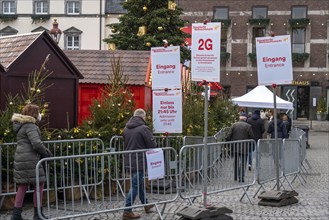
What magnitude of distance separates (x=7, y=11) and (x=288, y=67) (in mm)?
44953

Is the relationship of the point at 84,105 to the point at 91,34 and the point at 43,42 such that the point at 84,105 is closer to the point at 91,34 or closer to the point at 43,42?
the point at 43,42

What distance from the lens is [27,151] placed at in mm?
8734

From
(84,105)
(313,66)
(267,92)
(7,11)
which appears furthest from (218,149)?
(7,11)

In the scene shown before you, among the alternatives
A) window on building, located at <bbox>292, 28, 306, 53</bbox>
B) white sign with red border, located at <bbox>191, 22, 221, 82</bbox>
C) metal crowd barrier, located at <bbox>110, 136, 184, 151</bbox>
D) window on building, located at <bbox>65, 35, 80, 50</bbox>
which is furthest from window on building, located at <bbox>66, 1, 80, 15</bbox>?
white sign with red border, located at <bbox>191, 22, 221, 82</bbox>

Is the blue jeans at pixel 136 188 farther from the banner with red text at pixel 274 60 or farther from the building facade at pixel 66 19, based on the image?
the building facade at pixel 66 19

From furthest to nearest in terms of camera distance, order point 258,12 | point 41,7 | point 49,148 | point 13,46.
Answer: point 41,7 < point 258,12 < point 13,46 < point 49,148

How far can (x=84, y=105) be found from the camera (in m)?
16.7

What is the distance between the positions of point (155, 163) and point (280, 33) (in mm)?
42495

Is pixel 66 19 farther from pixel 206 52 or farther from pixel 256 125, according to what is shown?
pixel 206 52

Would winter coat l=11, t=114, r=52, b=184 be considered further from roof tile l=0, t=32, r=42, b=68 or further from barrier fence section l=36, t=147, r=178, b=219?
roof tile l=0, t=32, r=42, b=68

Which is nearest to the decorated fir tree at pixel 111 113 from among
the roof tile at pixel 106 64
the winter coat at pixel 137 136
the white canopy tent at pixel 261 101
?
the winter coat at pixel 137 136

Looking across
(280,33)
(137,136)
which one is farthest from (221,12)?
(137,136)

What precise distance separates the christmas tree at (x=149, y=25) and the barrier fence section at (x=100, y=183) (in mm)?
18815

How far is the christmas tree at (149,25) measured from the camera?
2825 centimetres
